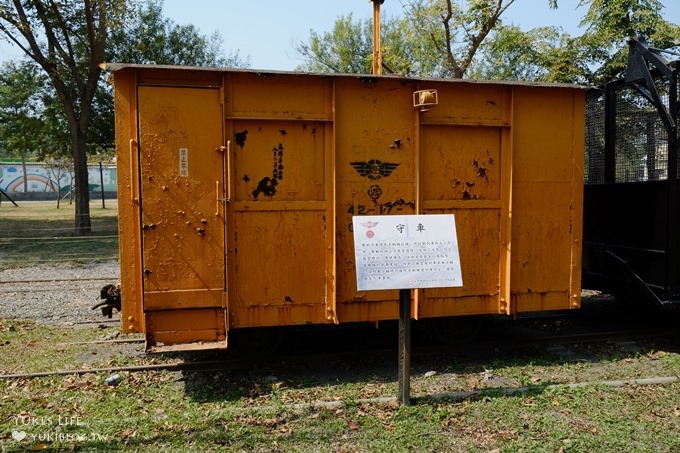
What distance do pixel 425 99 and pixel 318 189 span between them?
137 centimetres

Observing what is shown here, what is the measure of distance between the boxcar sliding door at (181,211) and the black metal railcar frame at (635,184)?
4870 millimetres

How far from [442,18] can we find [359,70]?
15.4 meters

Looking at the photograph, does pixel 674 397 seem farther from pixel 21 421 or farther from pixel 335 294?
pixel 21 421

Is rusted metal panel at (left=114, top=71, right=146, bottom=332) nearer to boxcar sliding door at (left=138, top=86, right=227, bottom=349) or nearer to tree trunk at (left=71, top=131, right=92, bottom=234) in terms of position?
boxcar sliding door at (left=138, top=86, right=227, bottom=349)

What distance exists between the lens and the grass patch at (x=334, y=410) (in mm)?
4180

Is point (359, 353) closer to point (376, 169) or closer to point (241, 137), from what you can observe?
point (376, 169)

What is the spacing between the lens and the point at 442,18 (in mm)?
16312

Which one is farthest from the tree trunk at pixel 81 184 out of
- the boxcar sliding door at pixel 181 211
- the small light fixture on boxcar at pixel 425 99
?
the small light fixture on boxcar at pixel 425 99

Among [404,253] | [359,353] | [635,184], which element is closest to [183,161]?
[404,253]

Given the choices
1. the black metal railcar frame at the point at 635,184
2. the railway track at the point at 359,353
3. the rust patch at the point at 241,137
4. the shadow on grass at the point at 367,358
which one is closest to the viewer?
the rust patch at the point at 241,137

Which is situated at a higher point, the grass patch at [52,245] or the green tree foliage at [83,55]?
the green tree foliage at [83,55]

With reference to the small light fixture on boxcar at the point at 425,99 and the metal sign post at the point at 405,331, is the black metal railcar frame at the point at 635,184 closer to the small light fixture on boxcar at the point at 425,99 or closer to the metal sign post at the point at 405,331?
the small light fixture on boxcar at the point at 425,99

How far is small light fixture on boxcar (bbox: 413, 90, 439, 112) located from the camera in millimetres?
5301

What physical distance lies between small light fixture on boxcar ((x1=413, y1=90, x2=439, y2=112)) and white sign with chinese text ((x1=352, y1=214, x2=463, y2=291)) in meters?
1.31
